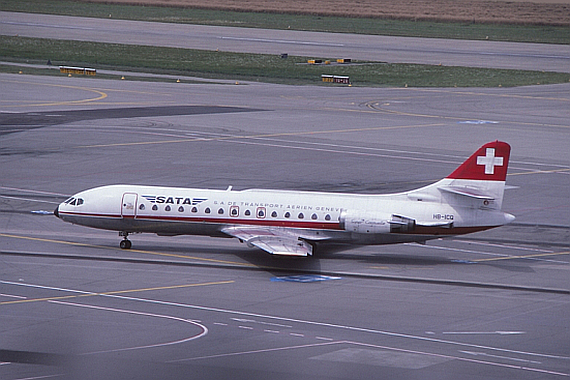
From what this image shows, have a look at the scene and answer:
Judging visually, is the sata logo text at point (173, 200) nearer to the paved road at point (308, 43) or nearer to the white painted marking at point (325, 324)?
the white painted marking at point (325, 324)

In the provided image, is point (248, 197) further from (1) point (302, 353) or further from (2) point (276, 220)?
(1) point (302, 353)

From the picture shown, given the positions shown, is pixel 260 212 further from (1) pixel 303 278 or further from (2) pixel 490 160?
(2) pixel 490 160

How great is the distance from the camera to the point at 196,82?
395 ft

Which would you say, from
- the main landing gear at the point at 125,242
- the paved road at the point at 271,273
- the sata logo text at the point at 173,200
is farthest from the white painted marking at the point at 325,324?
the sata logo text at the point at 173,200

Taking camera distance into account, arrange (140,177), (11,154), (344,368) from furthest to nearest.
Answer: (11,154) < (140,177) < (344,368)

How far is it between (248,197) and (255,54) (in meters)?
103

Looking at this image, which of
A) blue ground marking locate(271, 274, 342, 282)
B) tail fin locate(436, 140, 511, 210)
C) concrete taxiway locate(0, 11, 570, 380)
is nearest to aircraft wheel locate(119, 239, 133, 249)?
concrete taxiway locate(0, 11, 570, 380)

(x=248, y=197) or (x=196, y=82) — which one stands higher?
(x=196, y=82)

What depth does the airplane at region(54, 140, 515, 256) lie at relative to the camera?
148 feet

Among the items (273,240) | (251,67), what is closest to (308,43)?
(251,67)

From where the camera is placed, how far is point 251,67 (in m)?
136

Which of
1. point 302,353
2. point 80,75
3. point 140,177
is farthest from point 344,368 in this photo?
point 80,75

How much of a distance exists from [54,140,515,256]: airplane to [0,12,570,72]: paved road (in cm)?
9832

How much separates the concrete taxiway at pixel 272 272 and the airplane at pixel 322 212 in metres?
1.35
